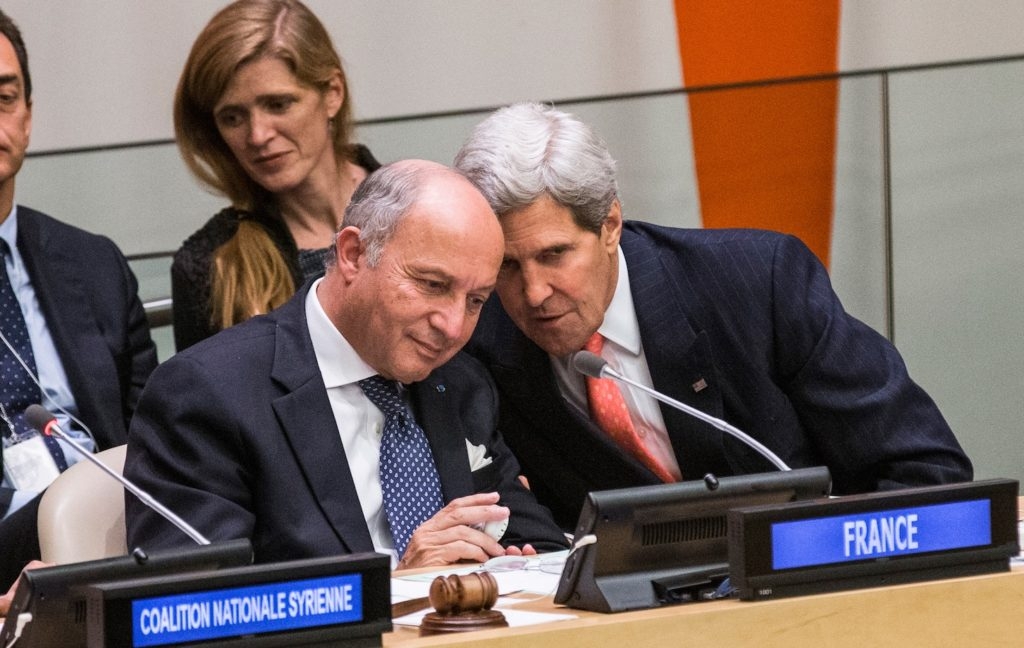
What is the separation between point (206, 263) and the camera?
2.93 meters

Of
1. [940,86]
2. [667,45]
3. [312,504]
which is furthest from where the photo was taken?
[667,45]

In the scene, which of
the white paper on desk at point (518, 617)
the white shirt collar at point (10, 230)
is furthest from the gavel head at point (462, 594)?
the white shirt collar at point (10, 230)

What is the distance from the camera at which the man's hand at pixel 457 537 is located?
77.4 inches

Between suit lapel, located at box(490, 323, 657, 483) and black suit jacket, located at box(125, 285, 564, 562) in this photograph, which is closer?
black suit jacket, located at box(125, 285, 564, 562)

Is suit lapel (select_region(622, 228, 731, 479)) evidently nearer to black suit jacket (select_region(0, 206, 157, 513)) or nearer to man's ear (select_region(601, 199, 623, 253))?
man's ear (select_region(601, 199, 623, 253))

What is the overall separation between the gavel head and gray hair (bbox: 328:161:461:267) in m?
0.73

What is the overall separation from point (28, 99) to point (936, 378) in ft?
7.02

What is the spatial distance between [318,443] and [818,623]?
32.4 inches

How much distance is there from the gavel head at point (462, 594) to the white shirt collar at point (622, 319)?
103cm

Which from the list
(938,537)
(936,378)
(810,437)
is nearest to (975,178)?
(936,378)

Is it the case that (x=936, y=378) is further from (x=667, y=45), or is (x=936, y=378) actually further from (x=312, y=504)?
(x=312, y=504)

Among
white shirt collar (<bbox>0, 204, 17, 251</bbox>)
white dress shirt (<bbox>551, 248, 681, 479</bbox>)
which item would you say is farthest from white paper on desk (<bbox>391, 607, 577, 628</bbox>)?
white shirt collar (<bbox>0, 204, 17, 251</bbox>)

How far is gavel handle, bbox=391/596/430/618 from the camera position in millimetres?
1573

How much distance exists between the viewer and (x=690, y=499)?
1556 millimetres
